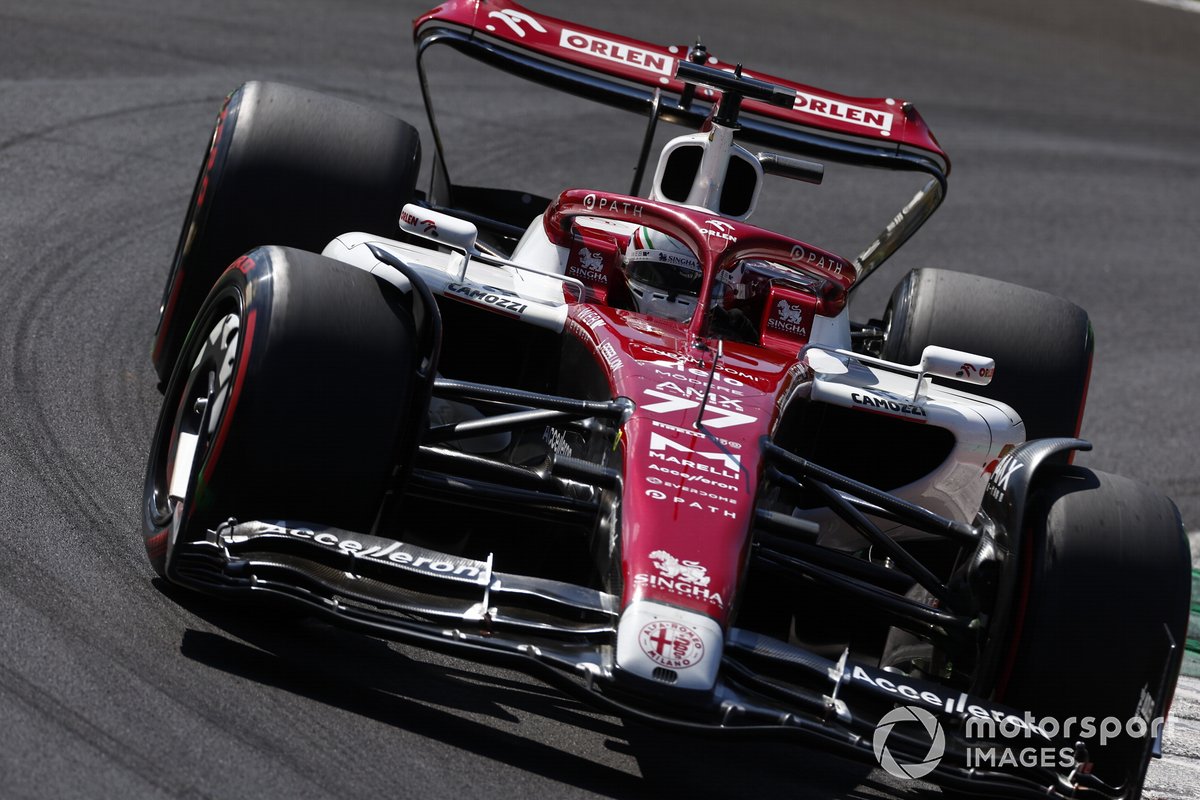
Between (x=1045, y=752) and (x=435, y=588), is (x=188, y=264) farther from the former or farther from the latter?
(x=1045, y=752)

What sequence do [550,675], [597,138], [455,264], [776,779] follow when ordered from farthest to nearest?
[597,138]
[455,264]
[776,779]
[550,675]

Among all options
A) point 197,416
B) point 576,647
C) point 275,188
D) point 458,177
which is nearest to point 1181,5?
point 458,177

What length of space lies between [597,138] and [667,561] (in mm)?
8140

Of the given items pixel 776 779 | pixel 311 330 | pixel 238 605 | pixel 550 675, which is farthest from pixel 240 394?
pixel 776 779

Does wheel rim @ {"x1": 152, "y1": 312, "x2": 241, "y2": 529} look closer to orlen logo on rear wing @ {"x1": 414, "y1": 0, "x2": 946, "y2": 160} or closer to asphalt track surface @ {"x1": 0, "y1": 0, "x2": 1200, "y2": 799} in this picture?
asphalt track surface @ {"x1": 0, "y1": 0, "x2": 1200, "y2": 799}

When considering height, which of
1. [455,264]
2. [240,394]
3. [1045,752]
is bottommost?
[1045,752]

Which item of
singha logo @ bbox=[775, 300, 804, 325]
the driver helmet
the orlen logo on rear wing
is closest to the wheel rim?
the driver helmet

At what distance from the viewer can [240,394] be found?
4.72 metres

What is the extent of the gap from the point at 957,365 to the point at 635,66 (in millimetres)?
2845

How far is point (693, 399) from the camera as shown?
530 cm

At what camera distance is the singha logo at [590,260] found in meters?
6.62

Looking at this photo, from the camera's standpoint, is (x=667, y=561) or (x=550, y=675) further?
(x=667, y=561)

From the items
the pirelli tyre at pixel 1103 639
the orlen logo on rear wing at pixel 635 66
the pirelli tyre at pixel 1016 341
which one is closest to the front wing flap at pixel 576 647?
the pirelli tyre at pixel 1103 639

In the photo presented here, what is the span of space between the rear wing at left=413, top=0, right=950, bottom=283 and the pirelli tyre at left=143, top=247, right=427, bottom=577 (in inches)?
115
